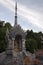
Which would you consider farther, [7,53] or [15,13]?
[15,13]

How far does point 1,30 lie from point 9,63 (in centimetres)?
2345

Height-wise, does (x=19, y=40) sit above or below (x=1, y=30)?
below

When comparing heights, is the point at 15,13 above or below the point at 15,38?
above

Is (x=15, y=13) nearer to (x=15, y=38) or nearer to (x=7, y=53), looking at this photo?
(x=15, y=38)

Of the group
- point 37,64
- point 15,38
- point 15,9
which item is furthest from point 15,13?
point 37,64

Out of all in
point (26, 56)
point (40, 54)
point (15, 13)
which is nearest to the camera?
point (40, 54)

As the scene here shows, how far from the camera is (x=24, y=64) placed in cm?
2069

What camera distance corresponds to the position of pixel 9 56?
21.7m

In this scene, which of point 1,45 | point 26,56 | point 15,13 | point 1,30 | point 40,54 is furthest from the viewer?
point 1,30

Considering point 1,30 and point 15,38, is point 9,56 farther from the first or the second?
point 1,30

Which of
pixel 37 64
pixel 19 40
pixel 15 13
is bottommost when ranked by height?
pixel 37 64

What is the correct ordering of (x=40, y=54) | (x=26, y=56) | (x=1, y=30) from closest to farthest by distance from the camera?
(x=40, y=54), (x=26, y=56), (x=1, y=30)

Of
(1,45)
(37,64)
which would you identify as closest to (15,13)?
(37,64)

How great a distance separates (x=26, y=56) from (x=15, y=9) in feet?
14.3
